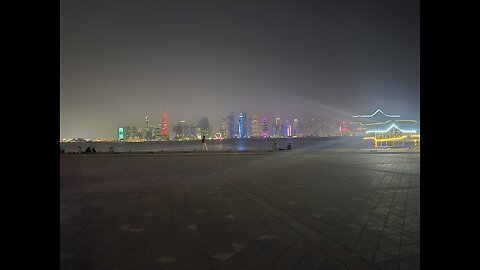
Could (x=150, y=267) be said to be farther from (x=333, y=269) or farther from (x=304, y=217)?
(x=304, y=217)

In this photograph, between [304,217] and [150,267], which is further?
[304,217]

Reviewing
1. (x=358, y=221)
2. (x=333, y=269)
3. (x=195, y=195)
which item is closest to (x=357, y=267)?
(x=333, y=269)

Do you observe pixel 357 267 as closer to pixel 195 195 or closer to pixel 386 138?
pixel 195 195

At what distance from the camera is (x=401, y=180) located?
1212 centimetres
